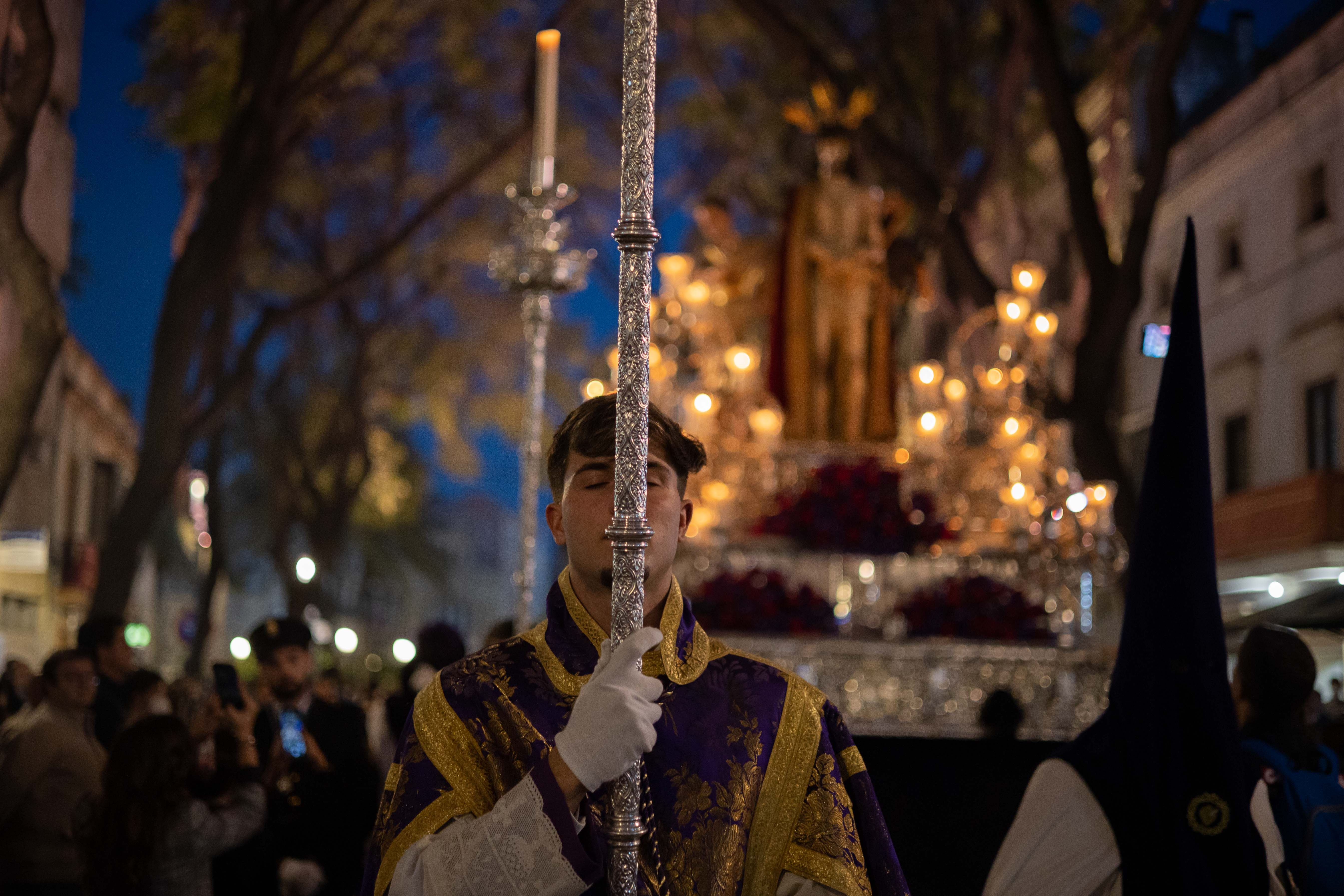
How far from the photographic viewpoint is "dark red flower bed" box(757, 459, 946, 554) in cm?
897

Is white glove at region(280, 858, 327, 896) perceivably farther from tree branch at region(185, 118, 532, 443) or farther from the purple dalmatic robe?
tree branch at region(185, 118, 532, 443)

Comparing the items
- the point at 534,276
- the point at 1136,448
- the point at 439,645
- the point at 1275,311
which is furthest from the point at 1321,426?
the point at 439,645

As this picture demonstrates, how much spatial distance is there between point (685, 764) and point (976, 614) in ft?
19.3

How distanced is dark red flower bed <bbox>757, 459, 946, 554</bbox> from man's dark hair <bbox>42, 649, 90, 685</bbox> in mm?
4364

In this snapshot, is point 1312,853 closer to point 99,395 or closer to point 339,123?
point 99,395

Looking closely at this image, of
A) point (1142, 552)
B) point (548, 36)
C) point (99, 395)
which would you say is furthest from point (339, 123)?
point (1142, 552)

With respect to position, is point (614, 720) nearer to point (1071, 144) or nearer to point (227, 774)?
point (227, 774)

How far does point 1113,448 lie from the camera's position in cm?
1231

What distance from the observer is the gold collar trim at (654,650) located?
2.85 meters

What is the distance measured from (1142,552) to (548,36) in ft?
12.4

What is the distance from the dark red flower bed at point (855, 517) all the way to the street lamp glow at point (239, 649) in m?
13.7

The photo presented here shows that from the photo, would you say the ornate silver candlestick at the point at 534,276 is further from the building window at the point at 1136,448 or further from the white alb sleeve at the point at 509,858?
the building window at the point at 1136,448

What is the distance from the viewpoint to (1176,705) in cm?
343

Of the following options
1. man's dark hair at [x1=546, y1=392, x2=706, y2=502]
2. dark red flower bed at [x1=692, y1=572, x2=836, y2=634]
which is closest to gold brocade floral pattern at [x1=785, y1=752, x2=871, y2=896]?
man's dark hair at [x1=546, y1=392, x2=706, y2=502]
